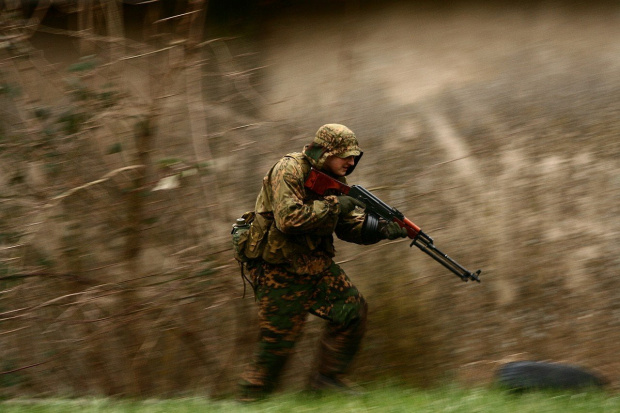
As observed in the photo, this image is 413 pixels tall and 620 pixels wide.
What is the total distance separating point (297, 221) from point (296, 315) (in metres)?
0.71

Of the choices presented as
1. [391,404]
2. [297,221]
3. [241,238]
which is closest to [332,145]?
[297,221]

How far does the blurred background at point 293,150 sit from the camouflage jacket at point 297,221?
83cm

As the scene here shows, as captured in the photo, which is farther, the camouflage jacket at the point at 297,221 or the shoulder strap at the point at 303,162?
the shoulder strap at the point at 303,162

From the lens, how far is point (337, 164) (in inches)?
174

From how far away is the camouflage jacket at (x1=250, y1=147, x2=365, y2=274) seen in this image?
418cm

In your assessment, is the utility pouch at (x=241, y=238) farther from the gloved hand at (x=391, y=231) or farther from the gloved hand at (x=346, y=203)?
the gloved hand at (x=391, y=231)

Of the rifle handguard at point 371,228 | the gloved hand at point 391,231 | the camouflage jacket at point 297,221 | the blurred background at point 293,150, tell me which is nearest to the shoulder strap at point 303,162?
the camouflage jacket at point 297,221

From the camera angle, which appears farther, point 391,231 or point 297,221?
point 391,231

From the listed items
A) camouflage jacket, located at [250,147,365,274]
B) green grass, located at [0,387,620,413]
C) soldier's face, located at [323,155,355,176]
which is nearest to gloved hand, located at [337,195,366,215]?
camouflage jacket, located at [250,147,365,274]

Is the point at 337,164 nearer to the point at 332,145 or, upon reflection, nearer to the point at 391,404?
the point at 332,145

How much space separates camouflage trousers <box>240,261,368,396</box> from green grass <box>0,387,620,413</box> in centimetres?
20

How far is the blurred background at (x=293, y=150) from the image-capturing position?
16.9 feet

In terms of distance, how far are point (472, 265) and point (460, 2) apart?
1974 millimetres

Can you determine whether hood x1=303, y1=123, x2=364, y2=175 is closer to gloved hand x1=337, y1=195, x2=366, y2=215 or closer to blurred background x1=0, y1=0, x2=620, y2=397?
gloved hand x1=337, y1=195, x2=366, y2=215
